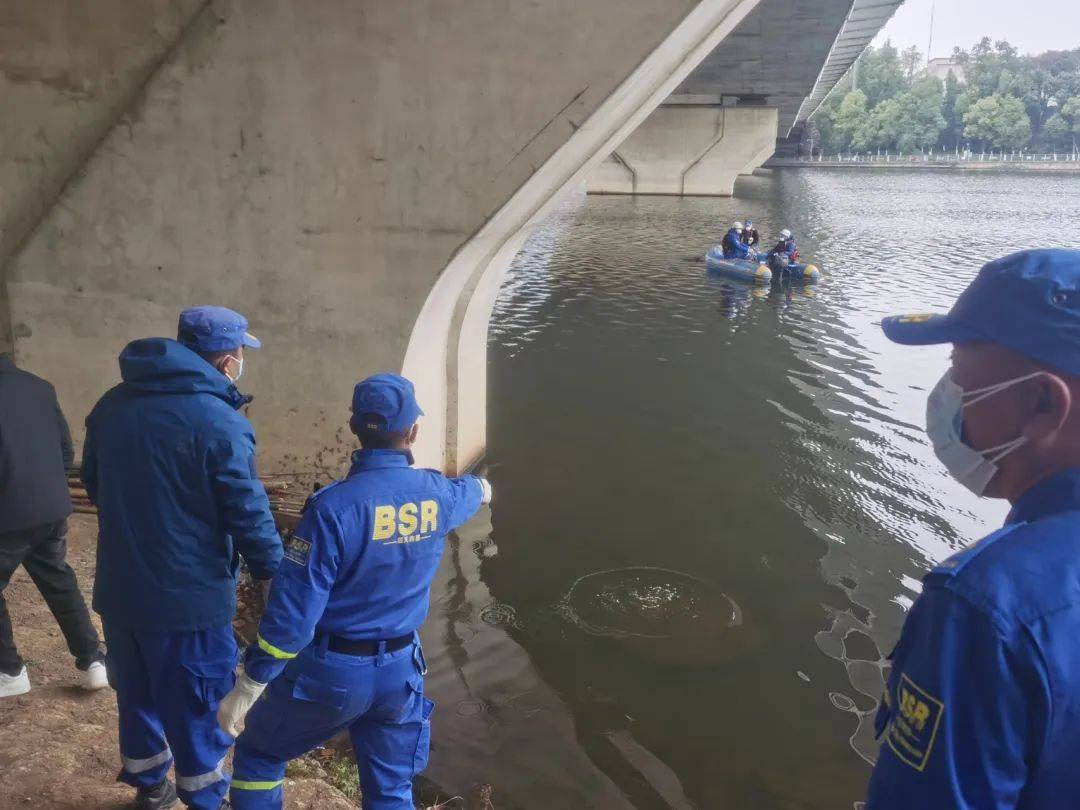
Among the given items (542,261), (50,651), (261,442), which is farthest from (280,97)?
(542,261)

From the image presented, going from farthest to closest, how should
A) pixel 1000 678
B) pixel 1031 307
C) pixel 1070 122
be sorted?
pixel 1070 122
pixel 1031 307
pixel 1000 678

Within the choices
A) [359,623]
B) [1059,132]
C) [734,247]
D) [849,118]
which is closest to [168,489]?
[359,623]

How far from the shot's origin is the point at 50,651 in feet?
17.2

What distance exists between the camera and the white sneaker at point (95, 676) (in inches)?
184

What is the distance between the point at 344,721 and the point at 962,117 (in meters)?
137

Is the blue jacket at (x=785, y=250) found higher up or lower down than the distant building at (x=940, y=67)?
lower down

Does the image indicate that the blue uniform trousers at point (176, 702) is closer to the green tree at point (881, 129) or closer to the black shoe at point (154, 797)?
the black shoe at point (154, 797)

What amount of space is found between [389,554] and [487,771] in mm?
2312

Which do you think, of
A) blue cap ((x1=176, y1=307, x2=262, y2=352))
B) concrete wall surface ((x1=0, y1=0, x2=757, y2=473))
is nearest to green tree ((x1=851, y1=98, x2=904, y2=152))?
concrete wall surface ((x1=0, y1=0, x2=757, y2=473))

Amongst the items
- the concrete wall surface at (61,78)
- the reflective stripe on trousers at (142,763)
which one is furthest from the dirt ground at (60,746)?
the concrete wall surface at (61,78)

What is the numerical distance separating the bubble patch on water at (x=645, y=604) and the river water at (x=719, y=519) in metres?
0.02

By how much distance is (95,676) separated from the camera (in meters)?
4.69

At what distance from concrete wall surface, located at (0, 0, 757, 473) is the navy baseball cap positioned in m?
5.22

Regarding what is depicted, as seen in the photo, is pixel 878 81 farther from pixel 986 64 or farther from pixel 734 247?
pixel 734 247
